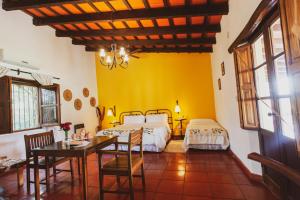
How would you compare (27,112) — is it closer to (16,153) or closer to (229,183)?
(16,153)

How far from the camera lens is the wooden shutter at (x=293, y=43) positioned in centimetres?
109

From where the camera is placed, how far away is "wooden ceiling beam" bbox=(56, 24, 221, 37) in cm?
404

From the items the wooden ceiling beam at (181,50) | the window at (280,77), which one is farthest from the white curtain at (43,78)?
the window at (280,77)

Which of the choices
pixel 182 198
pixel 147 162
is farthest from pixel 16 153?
pixel 182 198

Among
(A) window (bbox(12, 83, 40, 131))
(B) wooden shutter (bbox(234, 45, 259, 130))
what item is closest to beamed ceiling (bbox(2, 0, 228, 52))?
(B) wooden shutter (bbox(234, 45, 259, 130))

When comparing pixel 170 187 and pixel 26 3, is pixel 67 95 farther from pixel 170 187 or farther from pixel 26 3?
pixel 170 187

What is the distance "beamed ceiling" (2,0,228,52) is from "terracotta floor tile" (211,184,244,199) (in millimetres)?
2792

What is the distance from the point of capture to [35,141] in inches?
110

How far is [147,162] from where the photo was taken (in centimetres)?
370

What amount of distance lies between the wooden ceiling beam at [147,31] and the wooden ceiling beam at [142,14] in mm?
745

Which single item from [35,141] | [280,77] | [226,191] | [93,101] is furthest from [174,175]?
[93,101]

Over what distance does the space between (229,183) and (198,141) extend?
166 centimetres

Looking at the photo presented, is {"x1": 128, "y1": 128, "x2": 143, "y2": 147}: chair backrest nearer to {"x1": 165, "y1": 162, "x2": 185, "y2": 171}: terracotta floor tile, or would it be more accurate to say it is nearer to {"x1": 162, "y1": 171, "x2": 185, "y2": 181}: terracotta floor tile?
{"x1": 162, "y1": 171, "x2": 185, "y2": 181}: terracotta floor tile

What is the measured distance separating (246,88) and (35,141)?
3.20 m
